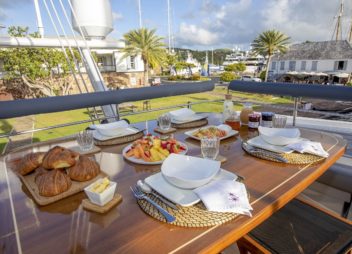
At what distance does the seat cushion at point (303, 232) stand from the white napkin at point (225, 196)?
47 cm

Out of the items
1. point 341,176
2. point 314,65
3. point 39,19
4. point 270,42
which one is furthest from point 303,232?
point 314,65

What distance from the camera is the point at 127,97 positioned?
186cm

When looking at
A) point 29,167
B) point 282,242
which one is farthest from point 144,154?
point 282,242

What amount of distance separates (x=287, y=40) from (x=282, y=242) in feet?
106

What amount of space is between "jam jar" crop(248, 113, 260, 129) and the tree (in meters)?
12.3

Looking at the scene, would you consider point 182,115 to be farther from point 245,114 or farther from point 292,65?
point 292,65

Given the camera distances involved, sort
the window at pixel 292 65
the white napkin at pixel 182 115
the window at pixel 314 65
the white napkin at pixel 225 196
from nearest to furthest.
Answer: the white napkin at pixel 225 196, the white napkin at pixel 182 115, the window at pixel 314 65, the window at pixel 292 65

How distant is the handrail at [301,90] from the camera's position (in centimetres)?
158

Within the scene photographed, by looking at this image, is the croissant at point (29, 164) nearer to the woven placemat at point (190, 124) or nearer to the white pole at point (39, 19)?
the woven placemat at point (190, 124)

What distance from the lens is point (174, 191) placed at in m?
0.78

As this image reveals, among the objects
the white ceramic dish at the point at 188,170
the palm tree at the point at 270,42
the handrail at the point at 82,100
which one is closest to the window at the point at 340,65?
the palm tree at the point at 270,42

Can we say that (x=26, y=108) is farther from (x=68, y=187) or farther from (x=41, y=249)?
(x=41, y=249)

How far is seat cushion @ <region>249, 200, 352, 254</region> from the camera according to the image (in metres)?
1.02

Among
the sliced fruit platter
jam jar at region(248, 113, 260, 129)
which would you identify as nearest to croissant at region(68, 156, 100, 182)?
the sliced fruit platter
